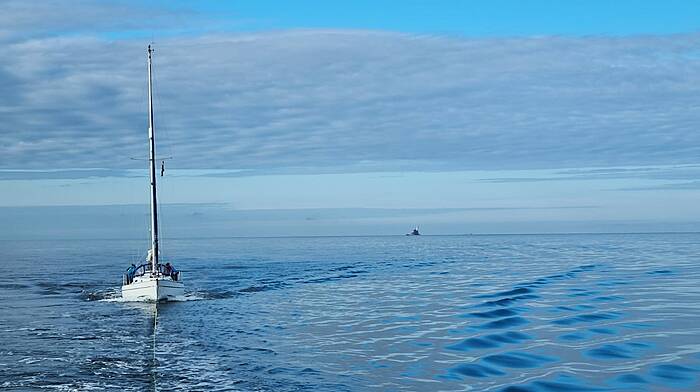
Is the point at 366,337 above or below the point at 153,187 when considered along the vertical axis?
below

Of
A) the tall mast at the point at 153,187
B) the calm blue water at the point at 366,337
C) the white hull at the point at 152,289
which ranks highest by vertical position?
the tall mast at the point at 153,187

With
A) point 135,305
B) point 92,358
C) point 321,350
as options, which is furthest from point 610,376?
point 135,305

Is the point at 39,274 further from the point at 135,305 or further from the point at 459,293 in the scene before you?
the point at 459,293

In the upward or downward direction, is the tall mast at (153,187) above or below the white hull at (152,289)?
above

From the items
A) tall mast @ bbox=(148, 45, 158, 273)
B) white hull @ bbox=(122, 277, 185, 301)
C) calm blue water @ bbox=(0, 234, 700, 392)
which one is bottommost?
calm blue water @ bbox=(0, 234, 700, 392)

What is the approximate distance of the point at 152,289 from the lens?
144 feet

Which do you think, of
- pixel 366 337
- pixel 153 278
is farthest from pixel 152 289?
pixel 366 337

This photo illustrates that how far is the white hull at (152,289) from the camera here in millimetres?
43844

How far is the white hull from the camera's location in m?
43.8

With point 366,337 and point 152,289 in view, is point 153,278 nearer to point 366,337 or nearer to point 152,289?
point 152,289

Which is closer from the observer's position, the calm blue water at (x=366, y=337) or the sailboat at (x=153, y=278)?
the calm blue water at (x=366, y=337)

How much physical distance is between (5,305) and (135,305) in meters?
7.72

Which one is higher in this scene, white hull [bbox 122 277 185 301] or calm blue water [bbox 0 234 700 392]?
white hull [bbox 122 277 185 301]

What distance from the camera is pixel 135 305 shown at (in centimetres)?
4369
